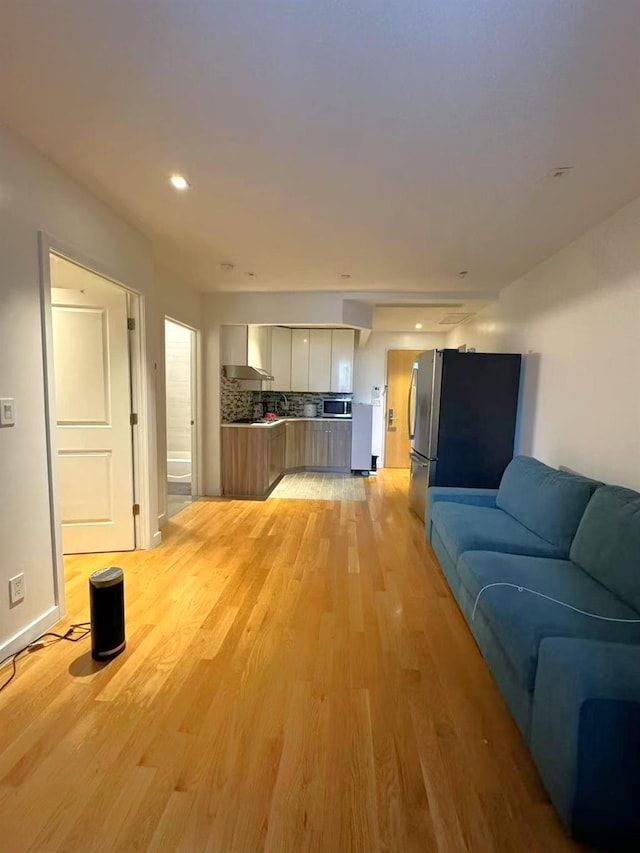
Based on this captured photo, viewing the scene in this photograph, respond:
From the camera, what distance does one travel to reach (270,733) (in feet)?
4.79

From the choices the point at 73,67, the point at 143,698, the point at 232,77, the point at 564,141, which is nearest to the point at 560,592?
the point at 143,698

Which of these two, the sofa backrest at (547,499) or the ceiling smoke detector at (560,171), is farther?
the sofa backrest at (547,499)

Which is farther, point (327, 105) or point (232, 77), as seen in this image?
point (327, 105)

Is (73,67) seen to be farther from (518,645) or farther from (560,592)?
(560,592)

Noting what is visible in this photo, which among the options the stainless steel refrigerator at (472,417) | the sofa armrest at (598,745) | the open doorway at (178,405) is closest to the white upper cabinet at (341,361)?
the open doorway at (178,405)

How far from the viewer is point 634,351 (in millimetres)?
2180

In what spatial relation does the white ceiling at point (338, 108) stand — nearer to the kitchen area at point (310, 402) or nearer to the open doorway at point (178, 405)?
the open doorway at point (178, 405)

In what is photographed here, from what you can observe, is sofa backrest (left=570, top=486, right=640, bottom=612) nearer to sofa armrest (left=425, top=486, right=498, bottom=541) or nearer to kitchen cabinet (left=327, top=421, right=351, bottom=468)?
sofa armrest (left=425, top=486, right=498, bottom=541)

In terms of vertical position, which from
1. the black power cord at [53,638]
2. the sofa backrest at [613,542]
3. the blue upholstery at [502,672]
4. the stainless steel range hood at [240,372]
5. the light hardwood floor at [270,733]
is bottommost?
the black power cord at [53,638]

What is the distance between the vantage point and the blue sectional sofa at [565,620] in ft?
3.47

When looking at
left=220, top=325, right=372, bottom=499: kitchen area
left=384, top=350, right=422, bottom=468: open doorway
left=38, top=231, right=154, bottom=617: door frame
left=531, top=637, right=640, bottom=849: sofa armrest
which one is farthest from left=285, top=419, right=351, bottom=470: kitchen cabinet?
left=531, top=637, right=640, bottom=849: sofa armrest

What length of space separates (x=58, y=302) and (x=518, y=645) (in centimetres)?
343

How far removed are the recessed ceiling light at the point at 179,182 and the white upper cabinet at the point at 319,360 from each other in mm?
3872

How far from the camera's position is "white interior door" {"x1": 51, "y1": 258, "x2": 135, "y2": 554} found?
9.11ft
